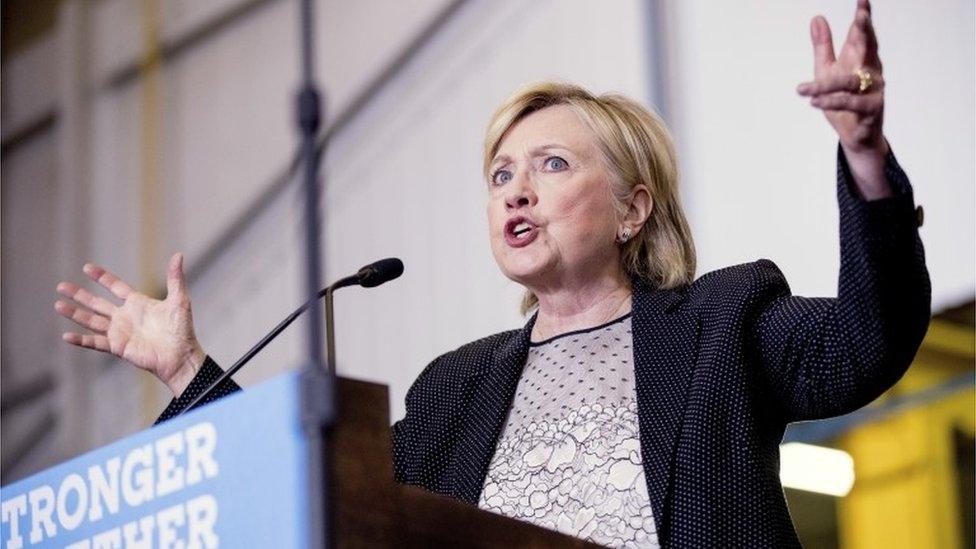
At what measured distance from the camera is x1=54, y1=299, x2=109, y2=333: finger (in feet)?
6.72

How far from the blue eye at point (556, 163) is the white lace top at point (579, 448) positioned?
0.86ft

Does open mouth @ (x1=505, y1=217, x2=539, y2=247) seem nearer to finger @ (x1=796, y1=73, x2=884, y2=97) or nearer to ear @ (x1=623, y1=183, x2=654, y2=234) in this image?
ear @ (x1=623, y1=183, x2=654, y2=234)

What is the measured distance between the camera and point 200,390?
1958mm

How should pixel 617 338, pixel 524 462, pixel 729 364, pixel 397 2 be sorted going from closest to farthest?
pixel 729 364 → pixel 524 462 → pixel 617 338 → pixel 397 2

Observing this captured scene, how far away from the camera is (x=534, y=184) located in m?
2.23

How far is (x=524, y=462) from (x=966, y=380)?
61.0 inches

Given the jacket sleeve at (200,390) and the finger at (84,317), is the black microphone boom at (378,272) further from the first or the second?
the finger at (84,317)

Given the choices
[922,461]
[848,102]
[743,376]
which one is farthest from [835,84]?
[922,461]

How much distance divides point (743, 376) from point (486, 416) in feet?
1.34

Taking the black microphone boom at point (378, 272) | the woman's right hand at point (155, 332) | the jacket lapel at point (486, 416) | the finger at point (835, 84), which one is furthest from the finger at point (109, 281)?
the finger at point (835, 84)

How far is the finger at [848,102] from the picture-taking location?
5.16ft

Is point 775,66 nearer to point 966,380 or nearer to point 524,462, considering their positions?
point 966,380

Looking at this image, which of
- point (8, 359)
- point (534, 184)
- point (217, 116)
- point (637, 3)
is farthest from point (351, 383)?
point (8, 359)

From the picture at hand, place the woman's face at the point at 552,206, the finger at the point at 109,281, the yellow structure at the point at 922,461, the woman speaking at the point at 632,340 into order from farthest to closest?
the yellow structure at the point at 922,461
the woman's face at the point at 552,206
the finger at the point at 109,281
the woman speaking at the point at 632,340
